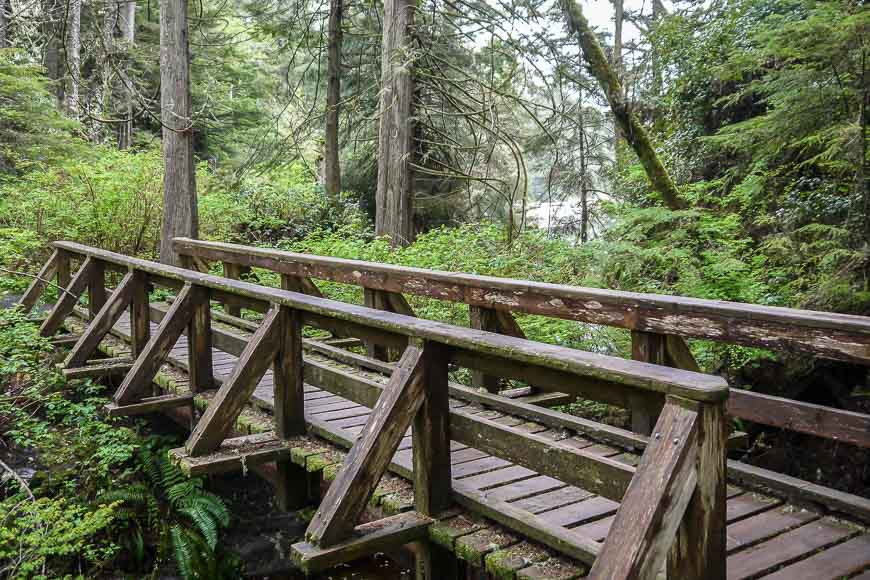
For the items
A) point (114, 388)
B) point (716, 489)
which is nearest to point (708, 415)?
point (716, 489)

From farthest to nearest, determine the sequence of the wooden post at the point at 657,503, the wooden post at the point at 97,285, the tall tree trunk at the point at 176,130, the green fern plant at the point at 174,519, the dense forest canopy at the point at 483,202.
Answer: the tall tree trunk at the point at 176,130
the wooden post at the point at 97,285
the dense forest canopy at the point at 483,202
the green fern plant at the point at 174,519
the wooden post at the point at 657,503

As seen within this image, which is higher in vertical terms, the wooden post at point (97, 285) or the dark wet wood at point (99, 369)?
the wooden post at point (97, 285)

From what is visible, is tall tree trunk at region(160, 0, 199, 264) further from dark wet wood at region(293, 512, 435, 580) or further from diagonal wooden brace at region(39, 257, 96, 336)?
dark wet wood at region(293, 512, 435, 580)

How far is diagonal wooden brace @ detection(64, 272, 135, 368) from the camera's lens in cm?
657

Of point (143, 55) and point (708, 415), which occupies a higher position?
point (143, 55)

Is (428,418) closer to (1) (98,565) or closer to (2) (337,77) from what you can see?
(1) (98,565)

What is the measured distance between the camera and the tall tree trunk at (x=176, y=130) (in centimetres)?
1062

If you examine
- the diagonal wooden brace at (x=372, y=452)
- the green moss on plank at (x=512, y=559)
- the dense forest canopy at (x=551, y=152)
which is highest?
the dense forest canopy at (x=551, y=152)

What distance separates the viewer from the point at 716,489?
2.11 metres

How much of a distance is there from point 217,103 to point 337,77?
4.92m

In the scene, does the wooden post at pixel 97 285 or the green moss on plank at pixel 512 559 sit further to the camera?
the wooden post at pixel 97 285

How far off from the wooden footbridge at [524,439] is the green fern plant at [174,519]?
3.27ft

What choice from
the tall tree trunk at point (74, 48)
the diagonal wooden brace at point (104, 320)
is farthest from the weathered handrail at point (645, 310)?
the tall tree trunk at point (74, 48)

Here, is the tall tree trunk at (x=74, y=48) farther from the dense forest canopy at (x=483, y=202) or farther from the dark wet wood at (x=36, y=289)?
the dark wet wood at (x=36, y=289)
